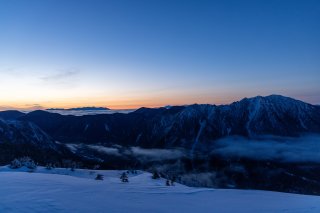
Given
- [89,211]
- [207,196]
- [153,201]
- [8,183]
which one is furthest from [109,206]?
[8,183]

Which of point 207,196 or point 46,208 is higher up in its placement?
point 46,208

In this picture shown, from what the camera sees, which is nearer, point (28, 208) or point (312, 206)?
point (28, 208)

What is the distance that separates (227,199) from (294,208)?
2879 mm

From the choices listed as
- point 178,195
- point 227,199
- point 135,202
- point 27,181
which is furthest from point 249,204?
point 27,181

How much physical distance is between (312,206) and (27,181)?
493 inches

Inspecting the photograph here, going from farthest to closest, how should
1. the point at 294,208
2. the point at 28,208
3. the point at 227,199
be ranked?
the point at 227,199, the point at 294,208, the point at 28,208

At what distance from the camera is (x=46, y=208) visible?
403 inches

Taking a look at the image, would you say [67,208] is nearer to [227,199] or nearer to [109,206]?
[109,206]

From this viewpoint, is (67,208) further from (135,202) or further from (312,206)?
(312,206)

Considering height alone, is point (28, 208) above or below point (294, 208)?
above

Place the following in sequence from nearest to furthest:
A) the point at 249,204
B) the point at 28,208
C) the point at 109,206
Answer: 1. the point at 28,208
2. the point at 109,206
3. the point at 249,204

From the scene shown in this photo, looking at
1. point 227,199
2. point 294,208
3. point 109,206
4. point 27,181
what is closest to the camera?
point 109,206

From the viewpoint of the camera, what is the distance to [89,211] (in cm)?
1041

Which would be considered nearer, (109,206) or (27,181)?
(109,206)
